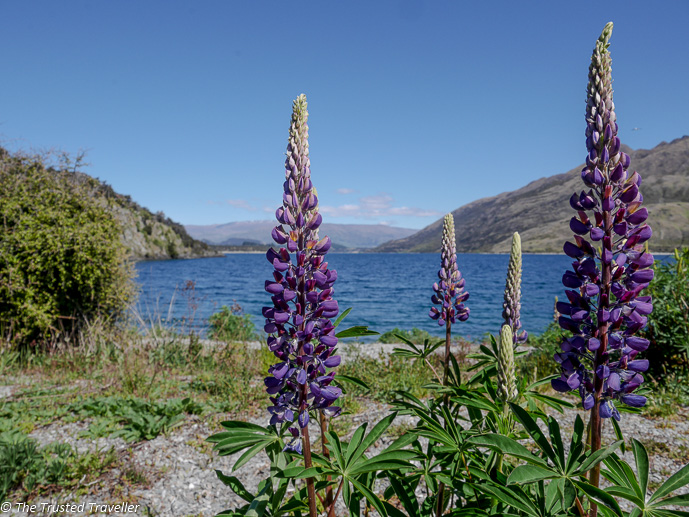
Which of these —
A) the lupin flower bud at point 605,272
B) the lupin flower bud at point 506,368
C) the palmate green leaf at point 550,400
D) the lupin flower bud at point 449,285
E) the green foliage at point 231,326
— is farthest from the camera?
the green foliage at point 231,326

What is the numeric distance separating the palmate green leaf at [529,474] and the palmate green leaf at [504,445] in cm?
3

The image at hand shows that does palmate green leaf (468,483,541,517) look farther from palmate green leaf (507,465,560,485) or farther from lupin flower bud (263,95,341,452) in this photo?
lupin flower bud (263,95,341,452)

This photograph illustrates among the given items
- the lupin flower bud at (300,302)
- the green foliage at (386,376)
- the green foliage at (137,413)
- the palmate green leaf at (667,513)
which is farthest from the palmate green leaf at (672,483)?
the green foliage at (137,413)

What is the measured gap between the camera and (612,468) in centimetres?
158

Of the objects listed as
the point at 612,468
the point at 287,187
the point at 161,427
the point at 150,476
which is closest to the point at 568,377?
the point at 612,468

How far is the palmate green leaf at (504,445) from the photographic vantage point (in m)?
1.51

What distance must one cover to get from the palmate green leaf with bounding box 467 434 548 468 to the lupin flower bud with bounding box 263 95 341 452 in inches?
25.1

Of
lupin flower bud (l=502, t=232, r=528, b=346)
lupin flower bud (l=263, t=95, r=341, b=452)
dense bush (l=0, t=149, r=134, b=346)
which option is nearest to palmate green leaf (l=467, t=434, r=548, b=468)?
lupin flower bud (l=263, t=95, r=341, b=452)

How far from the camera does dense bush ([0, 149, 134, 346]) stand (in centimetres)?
834

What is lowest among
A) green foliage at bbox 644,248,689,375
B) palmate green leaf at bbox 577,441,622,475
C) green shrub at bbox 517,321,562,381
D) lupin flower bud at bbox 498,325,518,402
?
green shrub at bbox 517,321,562,381

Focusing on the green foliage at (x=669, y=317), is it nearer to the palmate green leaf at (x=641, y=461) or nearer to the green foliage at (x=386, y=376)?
the green foliage at (x=386, y=376)

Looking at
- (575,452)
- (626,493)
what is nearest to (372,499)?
(575,452)

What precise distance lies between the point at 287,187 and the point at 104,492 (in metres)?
3.82

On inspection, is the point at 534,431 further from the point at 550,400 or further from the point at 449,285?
the point at 449,285
